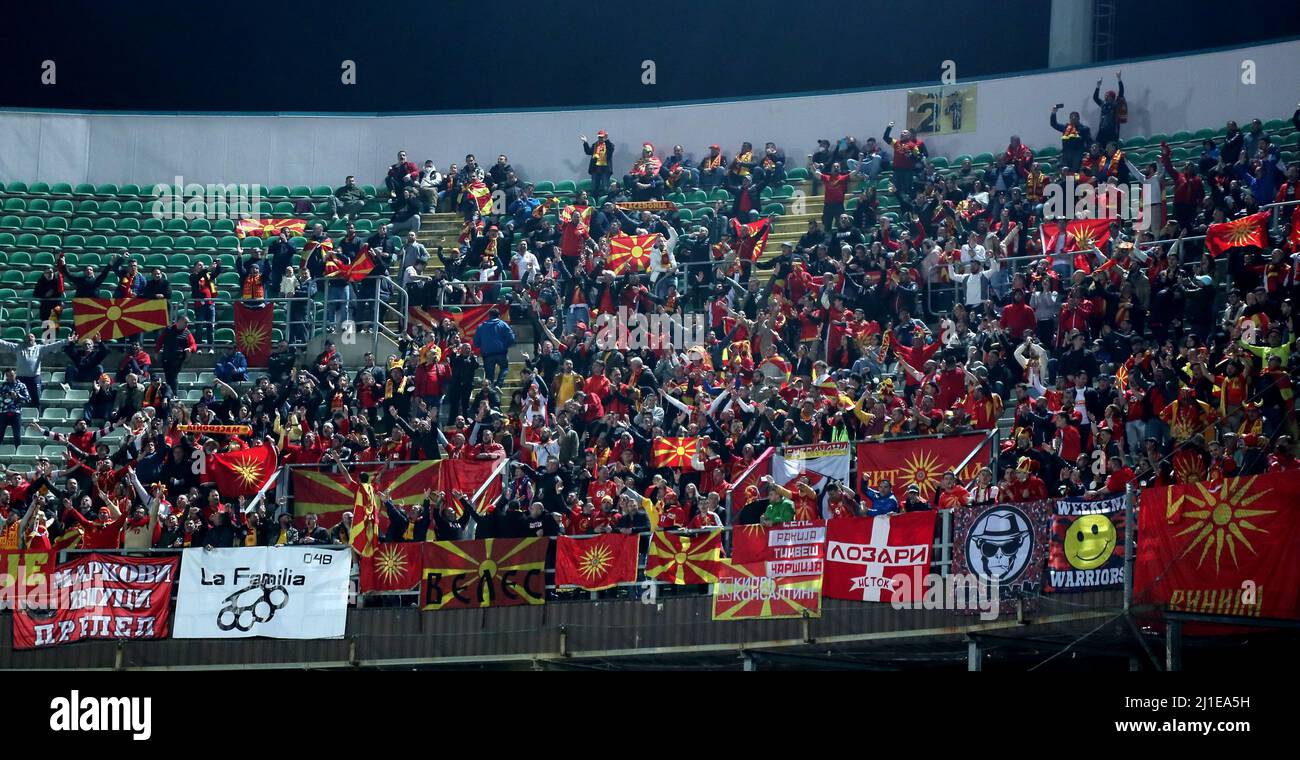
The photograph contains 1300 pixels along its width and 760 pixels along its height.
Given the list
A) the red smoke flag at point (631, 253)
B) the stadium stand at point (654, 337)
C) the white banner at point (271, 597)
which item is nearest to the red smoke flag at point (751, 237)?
the stadium stand at point (654, 337)

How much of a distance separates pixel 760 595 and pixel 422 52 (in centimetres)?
1966

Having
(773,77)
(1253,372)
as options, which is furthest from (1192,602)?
(773,77)

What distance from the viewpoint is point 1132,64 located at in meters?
29.5

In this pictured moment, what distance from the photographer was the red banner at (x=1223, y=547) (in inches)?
562

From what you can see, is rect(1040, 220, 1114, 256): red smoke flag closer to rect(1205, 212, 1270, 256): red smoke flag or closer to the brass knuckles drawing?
rect(1205, 212, 1270, 256): red smoke flag

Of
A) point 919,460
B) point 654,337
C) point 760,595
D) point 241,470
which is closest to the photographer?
point 760,595

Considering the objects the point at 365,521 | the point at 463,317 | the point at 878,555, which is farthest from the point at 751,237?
the point at 878,555

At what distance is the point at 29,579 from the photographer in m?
20.6

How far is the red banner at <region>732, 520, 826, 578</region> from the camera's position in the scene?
58.0 ft

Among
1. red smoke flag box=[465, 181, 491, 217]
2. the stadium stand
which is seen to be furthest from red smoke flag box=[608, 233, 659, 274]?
red smoke flag box=[465, 181, 491, 217]

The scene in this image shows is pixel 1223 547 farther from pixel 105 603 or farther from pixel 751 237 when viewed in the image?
pixel 751 237

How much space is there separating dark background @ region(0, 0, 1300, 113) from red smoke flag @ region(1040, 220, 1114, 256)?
982cm

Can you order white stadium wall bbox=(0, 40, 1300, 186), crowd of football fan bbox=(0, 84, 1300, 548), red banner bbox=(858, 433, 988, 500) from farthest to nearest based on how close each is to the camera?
1. white stadium wall bbox=(0, 40, 1300, 186)
2. red banner bbox=(858, 433, 988, 500)
3. crowd of football fan bbox=(0, 84, 1300, 548)
